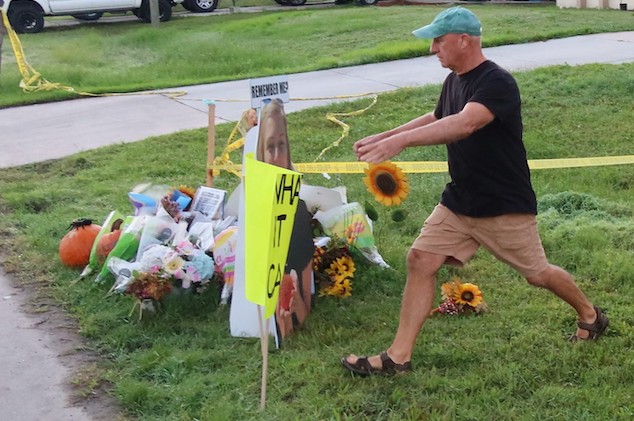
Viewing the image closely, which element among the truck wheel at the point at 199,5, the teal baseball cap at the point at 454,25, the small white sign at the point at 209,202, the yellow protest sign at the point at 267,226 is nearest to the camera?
the yellow protest sign at the point at 267,226

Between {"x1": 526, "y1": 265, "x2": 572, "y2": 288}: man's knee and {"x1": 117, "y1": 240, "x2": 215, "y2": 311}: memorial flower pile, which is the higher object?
{"x1": 526, "y1": 265, "x2": 572, "y2": 288}: man's knee

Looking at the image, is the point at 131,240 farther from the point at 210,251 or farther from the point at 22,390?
the point at 22,390

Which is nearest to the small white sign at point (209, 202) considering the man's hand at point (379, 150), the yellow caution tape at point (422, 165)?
the yellow caution tape at point (422, 165)

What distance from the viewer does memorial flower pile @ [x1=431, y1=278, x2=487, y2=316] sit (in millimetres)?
4750

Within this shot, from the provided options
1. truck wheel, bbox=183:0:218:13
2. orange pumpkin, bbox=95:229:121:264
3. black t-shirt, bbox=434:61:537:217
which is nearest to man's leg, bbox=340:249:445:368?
black t-shirt, bbox=434:61:537:217

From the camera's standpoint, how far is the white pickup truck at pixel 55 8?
71.4ft

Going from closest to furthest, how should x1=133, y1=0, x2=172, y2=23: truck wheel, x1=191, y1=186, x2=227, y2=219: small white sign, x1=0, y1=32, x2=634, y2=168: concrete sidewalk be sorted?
x1=191, y1=186, x2=227, y2=219: small white sign
x1=0, y1=32, x2=634, y2=168: concrete sidewalk
x1=133, y1=0, x2=172, y2=23: truck wheel

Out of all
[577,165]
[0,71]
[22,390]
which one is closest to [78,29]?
[0,71]

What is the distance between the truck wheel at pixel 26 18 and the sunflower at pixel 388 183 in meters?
19.1

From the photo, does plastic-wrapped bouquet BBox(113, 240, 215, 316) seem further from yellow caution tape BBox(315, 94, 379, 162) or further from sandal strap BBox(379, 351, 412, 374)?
yellow caution tape BBox(315, 94, 379, 162)

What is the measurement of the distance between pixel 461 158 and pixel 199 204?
2281 millimetres

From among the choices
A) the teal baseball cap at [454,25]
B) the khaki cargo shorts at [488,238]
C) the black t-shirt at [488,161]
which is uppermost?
the teal baseball cap at [454,25]

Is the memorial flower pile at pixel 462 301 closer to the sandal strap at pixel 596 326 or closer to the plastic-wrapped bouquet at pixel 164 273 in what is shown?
the sandal strap at pixel 596 326

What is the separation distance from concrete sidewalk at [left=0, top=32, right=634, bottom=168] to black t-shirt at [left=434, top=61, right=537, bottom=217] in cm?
578
